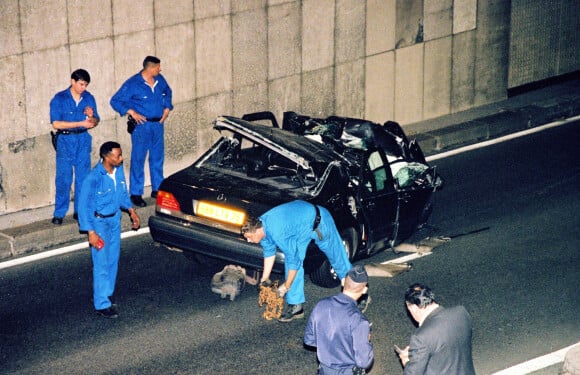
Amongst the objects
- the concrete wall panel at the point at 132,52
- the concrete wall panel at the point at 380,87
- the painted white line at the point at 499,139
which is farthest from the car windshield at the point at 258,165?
the concrete wall panel at the point at 380,87

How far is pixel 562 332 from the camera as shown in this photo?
11.8 metres

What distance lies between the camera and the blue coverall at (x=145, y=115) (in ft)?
49.1

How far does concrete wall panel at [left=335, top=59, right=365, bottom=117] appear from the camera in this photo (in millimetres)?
18516

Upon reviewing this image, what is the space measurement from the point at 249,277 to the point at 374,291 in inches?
55.7

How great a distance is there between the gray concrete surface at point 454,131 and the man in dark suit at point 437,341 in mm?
6526

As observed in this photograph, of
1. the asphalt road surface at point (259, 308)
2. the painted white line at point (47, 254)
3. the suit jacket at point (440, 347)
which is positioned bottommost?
the asphalt road surface at point (259, 308)

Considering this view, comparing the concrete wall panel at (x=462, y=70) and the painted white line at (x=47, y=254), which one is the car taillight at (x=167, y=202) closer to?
the painted white line at (x=47, y=254)

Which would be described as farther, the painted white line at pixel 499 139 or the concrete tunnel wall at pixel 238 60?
the painted white line at pixel 499 139

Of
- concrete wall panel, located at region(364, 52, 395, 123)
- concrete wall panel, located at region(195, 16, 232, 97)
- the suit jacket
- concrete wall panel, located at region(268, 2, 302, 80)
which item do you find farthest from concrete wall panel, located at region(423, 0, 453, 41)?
the suit jacket

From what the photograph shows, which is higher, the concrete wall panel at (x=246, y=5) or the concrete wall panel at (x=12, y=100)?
the concrete wall panel at (x=246, y=5)

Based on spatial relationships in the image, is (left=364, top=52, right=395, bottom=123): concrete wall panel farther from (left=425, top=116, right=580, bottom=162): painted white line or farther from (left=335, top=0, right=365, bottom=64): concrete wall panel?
(left=425, top=116, right=580, bottom=162): painted white line

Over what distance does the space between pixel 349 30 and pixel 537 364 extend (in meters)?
8.69

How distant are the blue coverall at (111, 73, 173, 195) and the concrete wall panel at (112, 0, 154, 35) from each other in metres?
0.77

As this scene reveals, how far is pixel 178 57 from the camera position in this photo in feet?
52.8
